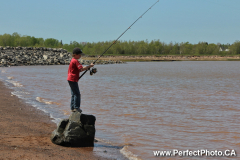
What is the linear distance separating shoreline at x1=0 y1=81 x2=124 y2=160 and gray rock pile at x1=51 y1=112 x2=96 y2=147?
0.12 meters

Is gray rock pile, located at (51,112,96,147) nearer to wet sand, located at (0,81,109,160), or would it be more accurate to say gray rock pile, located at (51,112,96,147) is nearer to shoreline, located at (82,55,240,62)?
wet sand, located at (0,81,109,160)

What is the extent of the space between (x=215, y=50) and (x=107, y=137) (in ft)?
383

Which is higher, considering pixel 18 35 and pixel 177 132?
pixel 18 35

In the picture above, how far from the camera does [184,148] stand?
221 inches

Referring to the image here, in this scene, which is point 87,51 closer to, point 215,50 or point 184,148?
point 215,50

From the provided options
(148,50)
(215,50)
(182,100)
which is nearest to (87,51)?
(148,50)

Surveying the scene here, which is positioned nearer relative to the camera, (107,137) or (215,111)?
(107,137)

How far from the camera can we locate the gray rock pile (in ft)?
17.6

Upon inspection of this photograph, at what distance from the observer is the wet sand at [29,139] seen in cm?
462

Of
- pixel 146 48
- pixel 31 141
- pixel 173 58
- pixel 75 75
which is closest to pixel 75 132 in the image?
pixel 31 141

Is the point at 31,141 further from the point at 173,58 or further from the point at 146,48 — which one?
the point at 146,48

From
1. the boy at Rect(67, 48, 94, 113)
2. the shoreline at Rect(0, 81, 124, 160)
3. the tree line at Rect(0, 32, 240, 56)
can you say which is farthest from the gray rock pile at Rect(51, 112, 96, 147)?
the tree line at Rect(0, 32, 240, 56)

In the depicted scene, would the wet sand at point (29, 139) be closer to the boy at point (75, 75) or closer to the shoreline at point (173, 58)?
the boy at point (75, 75)

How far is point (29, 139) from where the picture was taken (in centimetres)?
543
